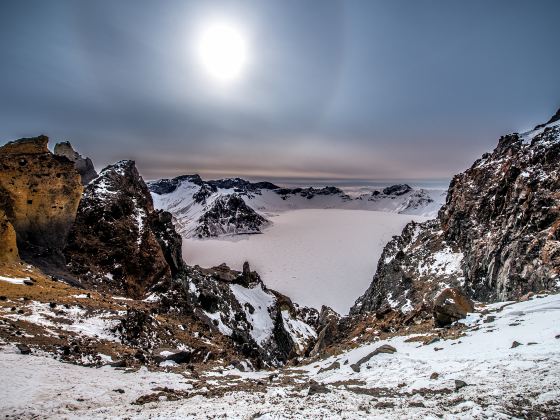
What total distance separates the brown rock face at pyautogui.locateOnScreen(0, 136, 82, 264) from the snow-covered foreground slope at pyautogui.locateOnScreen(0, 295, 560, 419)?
1024 inches

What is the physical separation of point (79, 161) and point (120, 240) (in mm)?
31922

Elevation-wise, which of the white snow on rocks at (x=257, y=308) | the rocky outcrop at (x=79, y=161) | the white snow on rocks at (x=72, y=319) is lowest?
the white snow on rocks at (x=257, y=308)

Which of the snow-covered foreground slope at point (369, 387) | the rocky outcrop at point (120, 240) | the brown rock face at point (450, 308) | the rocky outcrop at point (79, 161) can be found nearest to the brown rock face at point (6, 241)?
the rocky outcrop at point (120, 240)

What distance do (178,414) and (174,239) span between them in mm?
43039

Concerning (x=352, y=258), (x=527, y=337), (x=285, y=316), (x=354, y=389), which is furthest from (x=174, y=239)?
(x=352, y=258)

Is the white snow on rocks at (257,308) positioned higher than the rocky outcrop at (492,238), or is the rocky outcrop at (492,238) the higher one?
the rocky outcrop at (492,238)

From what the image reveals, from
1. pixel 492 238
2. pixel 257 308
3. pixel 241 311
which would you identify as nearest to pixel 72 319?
pixel 241 311

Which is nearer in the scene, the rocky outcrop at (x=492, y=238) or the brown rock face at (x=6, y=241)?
the brown rock face at (x=6, y=241)

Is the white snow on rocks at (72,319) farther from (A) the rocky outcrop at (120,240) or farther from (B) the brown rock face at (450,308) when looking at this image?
(B) the brown rock face at (450,308)

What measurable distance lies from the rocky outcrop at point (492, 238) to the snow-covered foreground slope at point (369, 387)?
14409mm

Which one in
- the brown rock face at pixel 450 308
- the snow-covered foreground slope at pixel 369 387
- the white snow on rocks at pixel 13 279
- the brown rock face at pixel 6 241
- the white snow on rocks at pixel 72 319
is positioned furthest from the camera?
the brown rock face at pixel 6 241

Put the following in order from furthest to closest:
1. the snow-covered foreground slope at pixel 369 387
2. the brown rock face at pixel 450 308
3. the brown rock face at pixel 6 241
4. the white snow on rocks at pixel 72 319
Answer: the brown rock face at pixel 6 241 < the brown rock face at pixel 450 308 < the white snow on rocks at pixel 72 319 < the snow-covered foreground slope at pixel 369 387

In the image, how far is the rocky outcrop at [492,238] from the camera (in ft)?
120

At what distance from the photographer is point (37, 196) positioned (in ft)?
127
